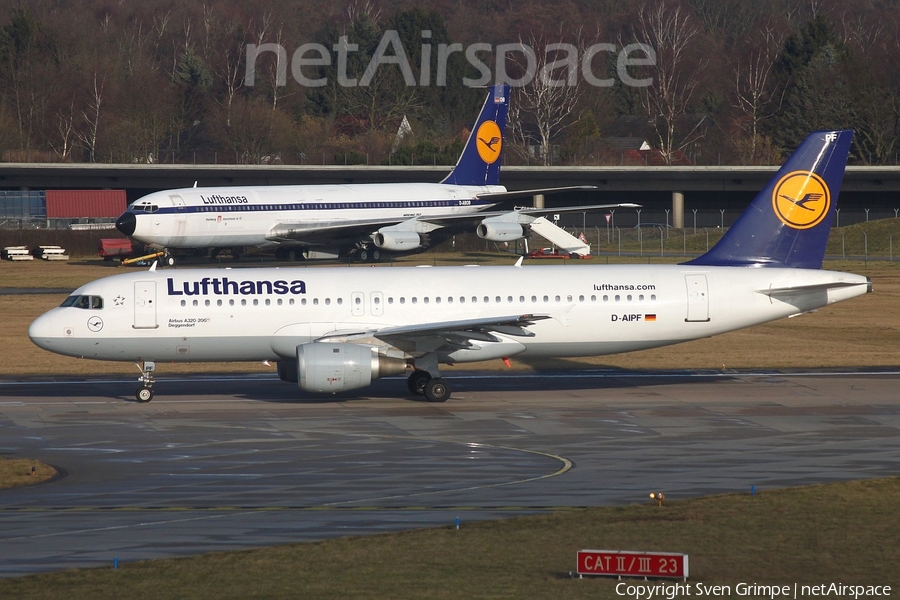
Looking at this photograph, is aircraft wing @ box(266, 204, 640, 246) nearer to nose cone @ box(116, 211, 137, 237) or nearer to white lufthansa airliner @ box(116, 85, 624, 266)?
white lufthansa airliner @ box(116, 85, 624, 266)

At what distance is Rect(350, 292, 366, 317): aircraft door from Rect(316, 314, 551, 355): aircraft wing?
2.02 ft

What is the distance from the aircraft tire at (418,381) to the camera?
31.0 meters

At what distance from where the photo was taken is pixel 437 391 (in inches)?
1203

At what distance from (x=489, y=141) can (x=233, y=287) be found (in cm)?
4657

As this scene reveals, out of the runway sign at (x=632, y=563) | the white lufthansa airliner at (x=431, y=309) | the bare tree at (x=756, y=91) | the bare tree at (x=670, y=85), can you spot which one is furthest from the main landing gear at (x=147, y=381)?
the bare tree at (x=756, y=91)

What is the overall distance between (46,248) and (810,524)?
7018 centimetres

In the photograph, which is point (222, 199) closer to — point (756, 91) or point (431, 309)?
point (431, 309)

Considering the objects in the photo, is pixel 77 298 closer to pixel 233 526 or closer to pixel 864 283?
pixel 233 526

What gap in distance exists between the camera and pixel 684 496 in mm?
20031

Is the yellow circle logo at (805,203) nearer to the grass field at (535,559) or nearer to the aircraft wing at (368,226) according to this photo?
the grass field at (535,559)

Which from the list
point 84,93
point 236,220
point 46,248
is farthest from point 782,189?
point 84,93

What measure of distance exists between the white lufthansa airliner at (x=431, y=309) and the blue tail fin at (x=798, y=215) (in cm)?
6

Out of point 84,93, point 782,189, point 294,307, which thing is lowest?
point 294,307

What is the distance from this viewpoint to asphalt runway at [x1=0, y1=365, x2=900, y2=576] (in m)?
18.6
